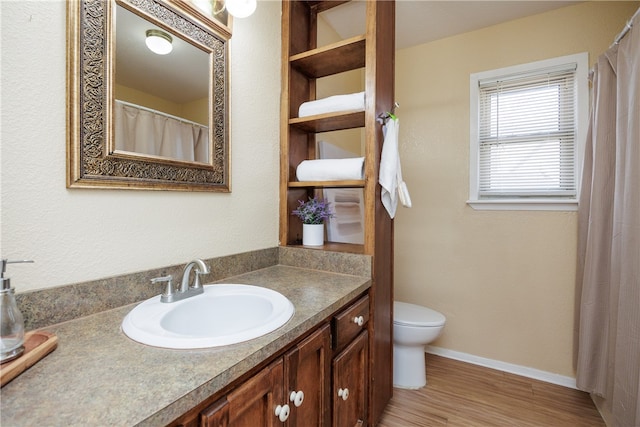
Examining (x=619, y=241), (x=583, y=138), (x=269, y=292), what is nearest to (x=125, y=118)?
(x=269, y=292)

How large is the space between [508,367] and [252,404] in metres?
2.25

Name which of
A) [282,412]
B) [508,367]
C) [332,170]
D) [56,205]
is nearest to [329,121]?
[332,170]

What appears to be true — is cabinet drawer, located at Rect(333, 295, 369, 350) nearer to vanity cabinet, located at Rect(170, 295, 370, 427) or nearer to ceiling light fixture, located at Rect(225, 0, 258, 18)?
vanity cabinet, located at Rect(170, 295, 370, 427)

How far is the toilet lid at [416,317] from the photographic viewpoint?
1870 millimetres

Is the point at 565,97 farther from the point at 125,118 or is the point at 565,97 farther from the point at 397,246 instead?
the point at 125,118

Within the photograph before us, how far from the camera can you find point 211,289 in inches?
43.4

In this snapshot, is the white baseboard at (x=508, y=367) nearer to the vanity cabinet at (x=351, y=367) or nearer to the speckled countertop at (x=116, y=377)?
the vanity cabinet at (x=351, y=367)

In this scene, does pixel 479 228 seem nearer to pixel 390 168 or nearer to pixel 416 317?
pixel 416 317

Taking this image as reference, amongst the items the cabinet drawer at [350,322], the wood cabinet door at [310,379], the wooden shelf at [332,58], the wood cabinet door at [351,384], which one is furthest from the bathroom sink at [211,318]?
the wooden shelf at [332,58]

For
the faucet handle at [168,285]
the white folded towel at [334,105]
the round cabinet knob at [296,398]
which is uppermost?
the white folded towel at [334,105]

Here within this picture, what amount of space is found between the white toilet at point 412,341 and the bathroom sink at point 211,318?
46.5 inches

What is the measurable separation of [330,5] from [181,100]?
121 centimetres

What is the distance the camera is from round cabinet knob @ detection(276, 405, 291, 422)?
78 centimetres

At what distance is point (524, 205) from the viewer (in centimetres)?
213
